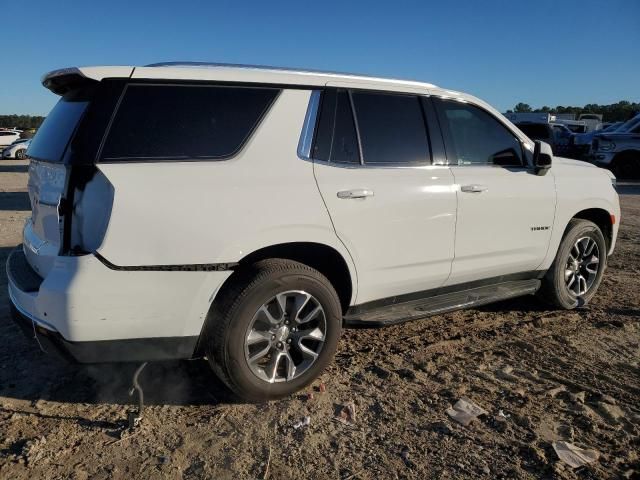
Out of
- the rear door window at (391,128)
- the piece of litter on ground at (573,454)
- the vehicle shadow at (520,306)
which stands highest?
the rear door window at (391,128)

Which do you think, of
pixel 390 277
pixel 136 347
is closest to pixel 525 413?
pixel 390 277

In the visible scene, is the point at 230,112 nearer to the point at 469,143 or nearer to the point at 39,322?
the point at 39,322

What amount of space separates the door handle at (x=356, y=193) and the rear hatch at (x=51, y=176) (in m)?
1.49

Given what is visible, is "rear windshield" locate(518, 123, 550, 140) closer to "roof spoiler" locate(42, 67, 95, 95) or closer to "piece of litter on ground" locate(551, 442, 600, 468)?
"piece of litter on ground" locate(551, 442, 600, 468)

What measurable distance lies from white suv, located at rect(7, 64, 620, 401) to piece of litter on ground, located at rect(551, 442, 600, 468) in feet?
3.93

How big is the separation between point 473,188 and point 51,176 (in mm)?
2775

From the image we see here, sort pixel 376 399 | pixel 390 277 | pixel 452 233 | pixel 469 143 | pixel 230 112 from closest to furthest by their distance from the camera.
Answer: pixel 230 112, pixel 376 399, pixel 390 277, pixel 452 233, pixel 469 143

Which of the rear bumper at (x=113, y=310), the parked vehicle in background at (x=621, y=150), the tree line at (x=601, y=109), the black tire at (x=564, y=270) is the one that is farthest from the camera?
the tree line at (x=601, y=109)

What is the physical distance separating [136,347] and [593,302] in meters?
4.39

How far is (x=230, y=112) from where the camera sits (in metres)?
2.97

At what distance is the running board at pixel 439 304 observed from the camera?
3.49 meters

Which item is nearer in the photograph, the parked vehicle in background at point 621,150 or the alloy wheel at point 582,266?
the alloy wheel at point 582,266

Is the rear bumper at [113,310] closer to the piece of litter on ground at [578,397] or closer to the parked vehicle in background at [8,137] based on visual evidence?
the piece of litter on ground at [578,397]

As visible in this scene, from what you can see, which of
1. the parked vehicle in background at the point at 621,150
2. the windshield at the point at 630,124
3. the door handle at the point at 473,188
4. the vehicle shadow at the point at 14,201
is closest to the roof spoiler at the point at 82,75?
the door handle at the point at 473,188
